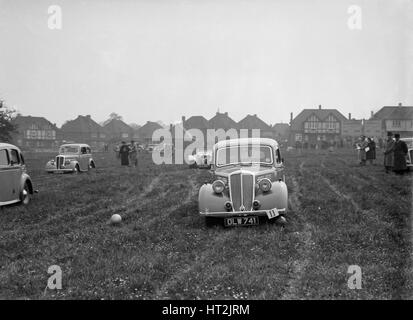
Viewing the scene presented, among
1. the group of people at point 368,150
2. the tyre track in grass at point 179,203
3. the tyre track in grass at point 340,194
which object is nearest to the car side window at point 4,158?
the tyre track in grass at point 179,203

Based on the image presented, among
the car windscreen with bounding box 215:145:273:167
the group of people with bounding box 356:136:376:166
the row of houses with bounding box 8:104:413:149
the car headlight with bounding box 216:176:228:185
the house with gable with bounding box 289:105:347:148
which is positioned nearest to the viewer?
the car headlight with bounding box 216:176:228:185

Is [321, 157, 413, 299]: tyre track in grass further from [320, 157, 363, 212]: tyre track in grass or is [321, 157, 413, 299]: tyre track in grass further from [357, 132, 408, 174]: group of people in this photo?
[357, 132, 408, 174]: group of people

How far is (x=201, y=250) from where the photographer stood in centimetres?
728

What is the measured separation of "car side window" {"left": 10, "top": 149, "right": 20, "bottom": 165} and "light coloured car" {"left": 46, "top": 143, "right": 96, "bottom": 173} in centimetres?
1099

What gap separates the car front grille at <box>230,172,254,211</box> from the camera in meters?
9.11

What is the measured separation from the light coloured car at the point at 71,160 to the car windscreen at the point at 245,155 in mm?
15278

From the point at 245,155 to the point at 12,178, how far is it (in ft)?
20.9

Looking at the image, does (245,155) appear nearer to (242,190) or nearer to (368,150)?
(242,190)

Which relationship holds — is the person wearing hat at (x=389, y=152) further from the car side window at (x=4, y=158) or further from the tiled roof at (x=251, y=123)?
the tiled roof at (x=251, y=123)

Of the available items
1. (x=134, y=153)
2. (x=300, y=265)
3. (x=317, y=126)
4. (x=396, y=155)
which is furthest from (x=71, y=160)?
(x=317, y=126)

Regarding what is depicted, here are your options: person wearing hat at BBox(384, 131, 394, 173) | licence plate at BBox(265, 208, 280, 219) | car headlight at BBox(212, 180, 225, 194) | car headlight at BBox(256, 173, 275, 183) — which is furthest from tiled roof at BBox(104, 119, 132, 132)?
licence plate at BBox(265, 208, 280, 219)

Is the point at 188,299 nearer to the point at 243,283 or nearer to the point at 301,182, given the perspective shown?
the point at 243,283

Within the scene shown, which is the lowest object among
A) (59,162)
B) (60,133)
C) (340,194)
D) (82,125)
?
(340,194)

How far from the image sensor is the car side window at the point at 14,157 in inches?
500
